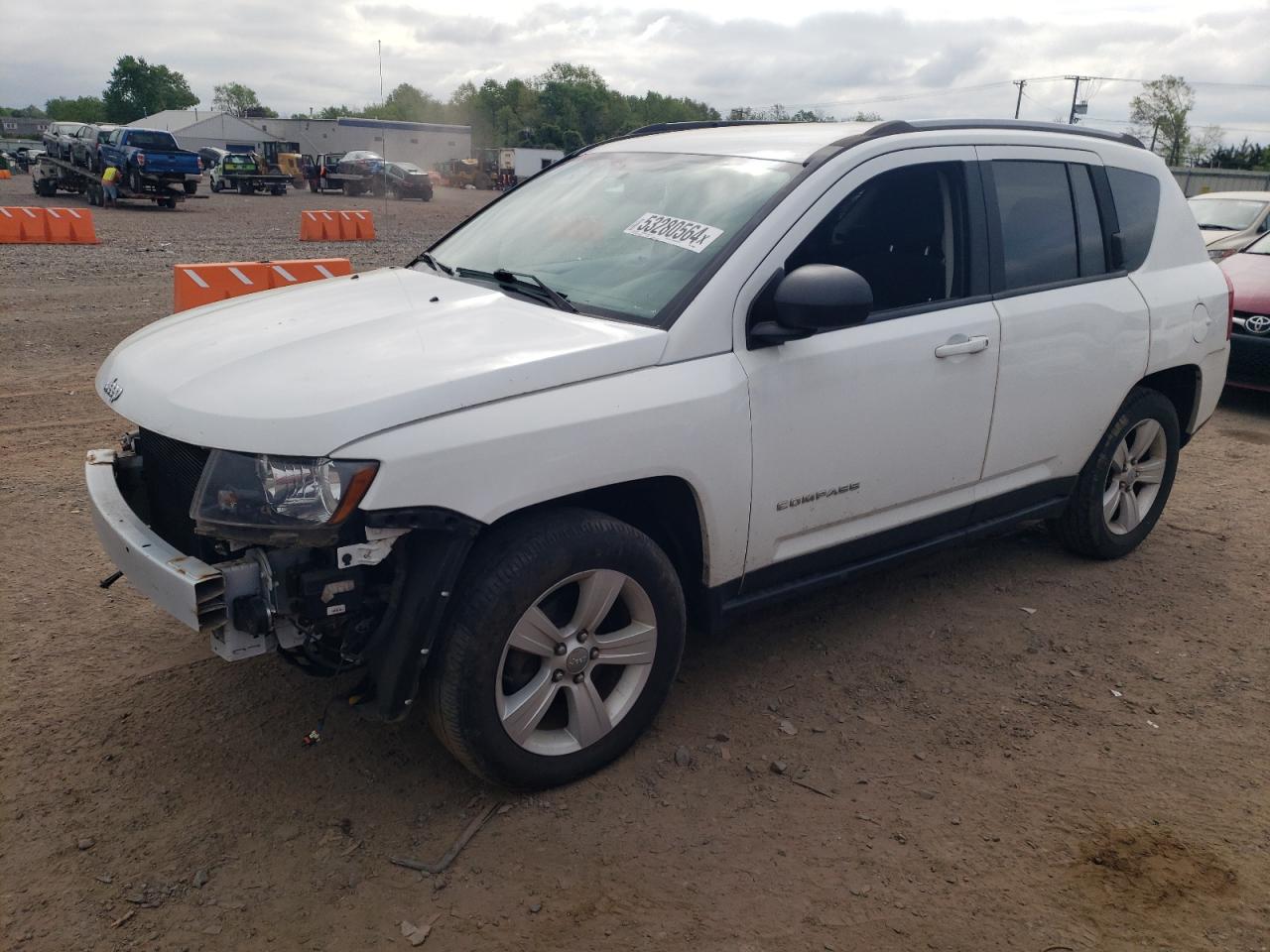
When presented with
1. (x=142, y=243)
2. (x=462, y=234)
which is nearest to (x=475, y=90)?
(x=142, y=243)

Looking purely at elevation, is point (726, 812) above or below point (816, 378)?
below

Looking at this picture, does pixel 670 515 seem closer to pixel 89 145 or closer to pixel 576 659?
pixel 576 659

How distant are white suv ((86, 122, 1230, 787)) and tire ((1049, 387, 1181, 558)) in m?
0.18

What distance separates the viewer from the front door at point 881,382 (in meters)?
3.24

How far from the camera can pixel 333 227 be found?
20109 millimetres

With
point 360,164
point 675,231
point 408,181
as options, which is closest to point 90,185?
point 408,181

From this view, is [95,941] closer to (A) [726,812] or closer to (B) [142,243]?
(A) [726,812]

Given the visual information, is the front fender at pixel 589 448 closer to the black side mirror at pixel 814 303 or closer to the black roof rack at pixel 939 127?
the black side mirror at pixel 814 303

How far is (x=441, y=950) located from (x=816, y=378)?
198 centimetres

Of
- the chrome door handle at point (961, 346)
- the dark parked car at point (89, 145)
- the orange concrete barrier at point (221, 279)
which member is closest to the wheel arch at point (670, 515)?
the chrome door handle at point (961, 346)

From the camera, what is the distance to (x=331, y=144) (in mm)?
59500

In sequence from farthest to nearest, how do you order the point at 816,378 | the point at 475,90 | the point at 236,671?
the point at 475,90
the point at 236,671
the point at 816,378

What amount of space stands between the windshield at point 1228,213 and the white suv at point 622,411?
989 centimetres

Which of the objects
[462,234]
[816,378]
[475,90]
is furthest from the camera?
[475,90]
